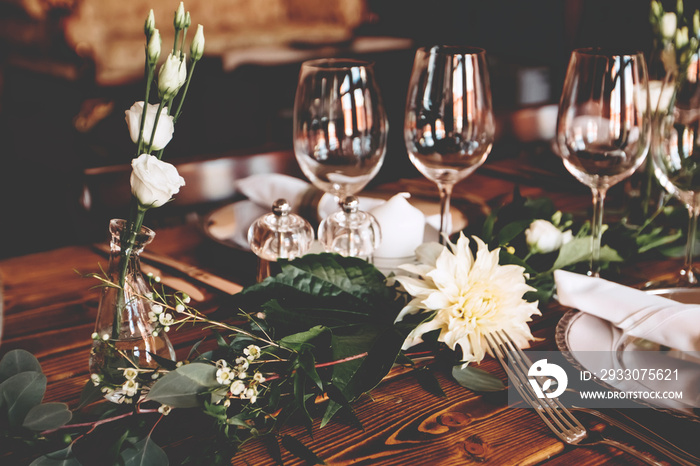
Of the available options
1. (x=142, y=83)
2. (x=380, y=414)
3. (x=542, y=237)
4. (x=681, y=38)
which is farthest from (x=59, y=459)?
(x=142, y=83)

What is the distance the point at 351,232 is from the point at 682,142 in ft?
1.26

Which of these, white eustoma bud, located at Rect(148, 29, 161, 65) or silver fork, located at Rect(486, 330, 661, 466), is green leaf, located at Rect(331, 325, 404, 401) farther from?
white eustoma bud, located at Rect(148, 29, 161, 65)

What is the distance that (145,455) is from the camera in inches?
18.3

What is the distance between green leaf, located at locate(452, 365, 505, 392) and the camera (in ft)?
1.91

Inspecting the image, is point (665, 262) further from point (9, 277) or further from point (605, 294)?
point (9, 277)

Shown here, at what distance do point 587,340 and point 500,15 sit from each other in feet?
8.75

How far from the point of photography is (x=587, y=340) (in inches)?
24.9

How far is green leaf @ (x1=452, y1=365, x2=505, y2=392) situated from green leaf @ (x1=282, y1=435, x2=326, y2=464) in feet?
0.55

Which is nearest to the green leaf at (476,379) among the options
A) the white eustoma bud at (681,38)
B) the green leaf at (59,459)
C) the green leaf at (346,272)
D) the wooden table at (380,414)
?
the wooden table at (380,414)

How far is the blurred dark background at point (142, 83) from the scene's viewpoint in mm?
2145

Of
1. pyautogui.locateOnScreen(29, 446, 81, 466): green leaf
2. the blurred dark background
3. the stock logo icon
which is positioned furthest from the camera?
the blurred dark background

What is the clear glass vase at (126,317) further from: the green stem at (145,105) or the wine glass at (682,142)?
the wine glass at (682,142)

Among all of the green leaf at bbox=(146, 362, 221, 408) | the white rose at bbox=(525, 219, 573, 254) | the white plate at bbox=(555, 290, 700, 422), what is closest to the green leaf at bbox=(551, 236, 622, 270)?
the white rose at bbox=(525, 219, 573, 254)

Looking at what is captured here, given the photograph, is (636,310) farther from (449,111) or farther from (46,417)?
(46,417)
